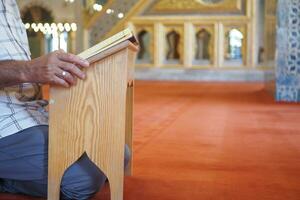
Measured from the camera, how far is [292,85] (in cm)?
571

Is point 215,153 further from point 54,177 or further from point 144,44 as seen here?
point 144,44

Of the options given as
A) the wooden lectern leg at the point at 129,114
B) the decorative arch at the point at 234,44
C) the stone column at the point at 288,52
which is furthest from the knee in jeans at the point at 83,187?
the decorative arch at the point at 234,44

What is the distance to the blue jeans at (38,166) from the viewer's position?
5.74 ft

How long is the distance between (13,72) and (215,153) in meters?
1.42

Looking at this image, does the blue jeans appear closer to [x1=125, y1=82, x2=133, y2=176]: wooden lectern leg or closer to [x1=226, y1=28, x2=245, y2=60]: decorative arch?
[x1=125, y1=82, x2=133, y2=176]: wooden lectern leg

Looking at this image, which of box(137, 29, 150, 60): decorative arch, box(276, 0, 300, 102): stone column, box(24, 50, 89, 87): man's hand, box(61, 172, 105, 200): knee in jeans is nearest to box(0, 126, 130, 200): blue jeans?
box(61, 172, 105, 200): knee in jeans

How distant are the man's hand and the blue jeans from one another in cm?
26

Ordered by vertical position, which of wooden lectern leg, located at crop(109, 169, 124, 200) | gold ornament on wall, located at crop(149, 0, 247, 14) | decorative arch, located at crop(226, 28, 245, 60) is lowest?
wooden lectern leg, located at crop(109, 169, 124, 200)

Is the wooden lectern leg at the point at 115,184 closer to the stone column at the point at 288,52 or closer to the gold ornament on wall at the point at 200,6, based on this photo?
the stone column at the point at 288,52

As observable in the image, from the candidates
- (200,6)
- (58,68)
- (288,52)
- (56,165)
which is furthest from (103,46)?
(200,6)

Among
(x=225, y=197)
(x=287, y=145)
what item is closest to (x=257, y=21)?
(x=287, y=145)

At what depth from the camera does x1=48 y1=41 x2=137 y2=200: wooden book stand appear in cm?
162

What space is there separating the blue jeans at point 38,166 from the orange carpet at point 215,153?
0.12 metres

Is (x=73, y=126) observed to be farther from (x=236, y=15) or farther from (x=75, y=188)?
(x=236, y=15)
